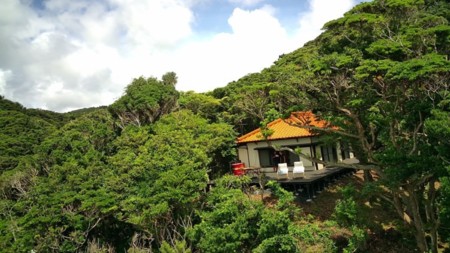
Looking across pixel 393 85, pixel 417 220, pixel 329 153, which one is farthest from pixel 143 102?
pixel 417 220

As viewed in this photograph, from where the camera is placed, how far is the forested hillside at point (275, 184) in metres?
11.9

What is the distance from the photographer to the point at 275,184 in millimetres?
16266

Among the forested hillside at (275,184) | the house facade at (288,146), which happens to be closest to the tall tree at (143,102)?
the forested hillside at (275,184)

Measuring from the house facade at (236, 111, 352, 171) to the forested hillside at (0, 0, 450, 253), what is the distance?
5.39ft

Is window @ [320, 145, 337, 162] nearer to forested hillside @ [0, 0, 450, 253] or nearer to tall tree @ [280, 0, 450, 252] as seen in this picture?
forested hillside @ [0, 0, 450, 253]

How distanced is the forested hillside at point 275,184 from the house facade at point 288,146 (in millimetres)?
1643

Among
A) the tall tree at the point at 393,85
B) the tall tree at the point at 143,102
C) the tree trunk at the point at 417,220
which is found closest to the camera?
the tall tree at the point at 393,85

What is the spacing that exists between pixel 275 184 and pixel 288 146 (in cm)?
785

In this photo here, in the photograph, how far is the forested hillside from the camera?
1193 centimetres

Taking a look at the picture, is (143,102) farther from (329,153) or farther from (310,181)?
(329,153)

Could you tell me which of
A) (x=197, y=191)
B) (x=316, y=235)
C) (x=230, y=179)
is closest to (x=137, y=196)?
(x=197, y=191)

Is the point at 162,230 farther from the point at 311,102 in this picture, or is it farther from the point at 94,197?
the point at 311,102

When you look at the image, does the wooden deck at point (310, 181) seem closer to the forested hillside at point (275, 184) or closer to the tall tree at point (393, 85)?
the forested hillside at point (275, 184)

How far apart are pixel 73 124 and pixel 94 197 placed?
9.89 metres
